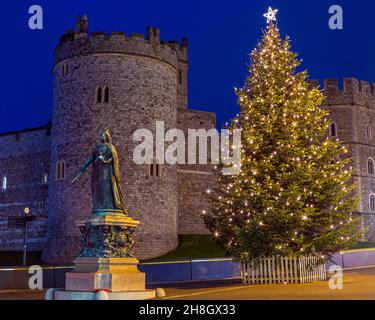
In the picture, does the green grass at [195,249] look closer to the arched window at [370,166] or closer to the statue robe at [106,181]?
the arched window at [370,166]

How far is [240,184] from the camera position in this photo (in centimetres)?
1677

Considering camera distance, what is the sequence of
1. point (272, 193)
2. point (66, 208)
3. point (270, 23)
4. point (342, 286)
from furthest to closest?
point (66, 208), point (270, 23), point (272, 193), point (342, 286)

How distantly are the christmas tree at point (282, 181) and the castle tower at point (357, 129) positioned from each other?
23906 mm

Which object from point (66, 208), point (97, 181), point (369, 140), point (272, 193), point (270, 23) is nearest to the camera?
point (97, 181)

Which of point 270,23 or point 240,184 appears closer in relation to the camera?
point 240,184

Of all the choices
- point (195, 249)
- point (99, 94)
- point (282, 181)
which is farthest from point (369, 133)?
point (282, 181)

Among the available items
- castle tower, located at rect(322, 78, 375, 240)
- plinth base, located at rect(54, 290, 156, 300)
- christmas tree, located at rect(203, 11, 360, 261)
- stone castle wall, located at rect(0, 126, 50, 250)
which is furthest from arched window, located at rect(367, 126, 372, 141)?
plinth base, located at rect(54, 290, 156, 300)

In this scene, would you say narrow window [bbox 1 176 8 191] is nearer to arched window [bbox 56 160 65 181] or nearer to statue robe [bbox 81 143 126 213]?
arched window [bbox 56 160 65 181]

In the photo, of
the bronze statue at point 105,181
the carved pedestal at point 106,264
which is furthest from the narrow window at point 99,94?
the carved pedestal at point 106,264

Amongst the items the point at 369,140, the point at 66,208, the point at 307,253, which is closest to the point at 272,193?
the point at 307,253

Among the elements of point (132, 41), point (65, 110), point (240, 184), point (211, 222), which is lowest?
point (211, 222)
